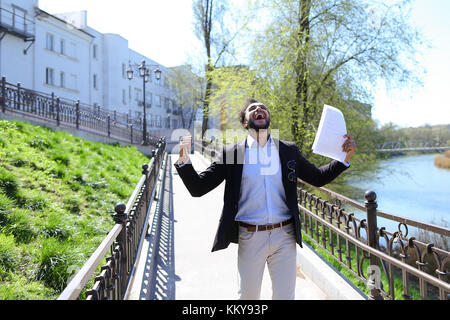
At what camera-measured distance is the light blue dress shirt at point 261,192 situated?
2.37 metres

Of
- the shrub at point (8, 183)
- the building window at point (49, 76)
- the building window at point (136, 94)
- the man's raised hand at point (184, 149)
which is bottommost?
the shrub at point (8, 183)

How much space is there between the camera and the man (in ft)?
7.71

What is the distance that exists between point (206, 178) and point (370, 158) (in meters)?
9.37

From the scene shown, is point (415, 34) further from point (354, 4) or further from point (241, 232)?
point (241, 232)

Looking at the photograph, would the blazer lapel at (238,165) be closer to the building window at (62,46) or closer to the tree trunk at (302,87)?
the tree trunk at (302,87)

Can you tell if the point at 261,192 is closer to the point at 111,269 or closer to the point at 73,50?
the point at 111,269

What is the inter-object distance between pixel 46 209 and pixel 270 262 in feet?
13.8

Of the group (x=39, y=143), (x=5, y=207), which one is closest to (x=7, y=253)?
(x=5, y=207)

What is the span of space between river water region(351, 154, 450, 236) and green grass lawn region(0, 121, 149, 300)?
8.23 m

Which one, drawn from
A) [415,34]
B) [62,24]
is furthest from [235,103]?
[62,24]

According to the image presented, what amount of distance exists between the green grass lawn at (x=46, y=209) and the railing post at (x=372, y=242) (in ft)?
Answer: 11.3

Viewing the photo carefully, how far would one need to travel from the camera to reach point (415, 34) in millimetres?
9586

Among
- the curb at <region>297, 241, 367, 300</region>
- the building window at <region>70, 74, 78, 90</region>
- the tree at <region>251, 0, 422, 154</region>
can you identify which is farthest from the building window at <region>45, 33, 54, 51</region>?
the curb at <region>297, 241, 367, 300</region>

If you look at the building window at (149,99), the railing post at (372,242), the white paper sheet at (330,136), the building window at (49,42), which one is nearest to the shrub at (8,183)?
the white paper sheet at (330,136)
